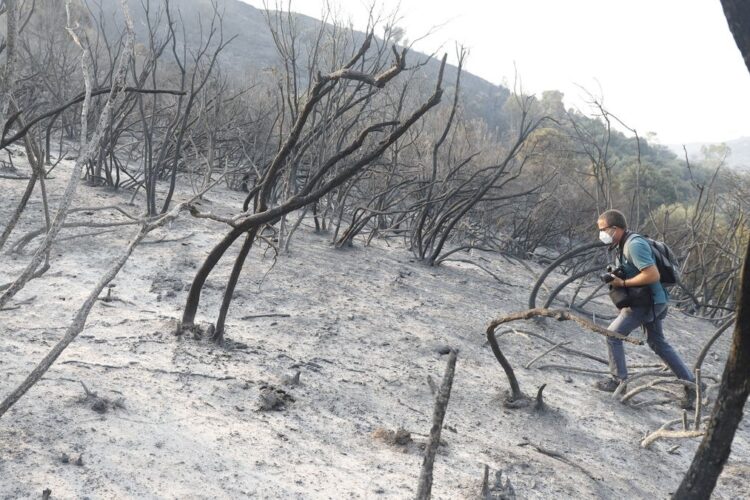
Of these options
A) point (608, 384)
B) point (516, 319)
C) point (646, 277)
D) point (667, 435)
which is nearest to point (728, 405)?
point (516, 319)

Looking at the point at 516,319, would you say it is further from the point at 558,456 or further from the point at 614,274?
the point at 614,274

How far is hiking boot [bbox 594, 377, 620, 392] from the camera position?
4.10 meters

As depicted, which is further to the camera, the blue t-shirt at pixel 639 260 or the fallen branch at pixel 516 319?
the blue t-shirt at pixel 639 260

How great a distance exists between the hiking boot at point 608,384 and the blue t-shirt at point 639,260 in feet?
2.02

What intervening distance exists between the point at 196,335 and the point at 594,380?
105 inches

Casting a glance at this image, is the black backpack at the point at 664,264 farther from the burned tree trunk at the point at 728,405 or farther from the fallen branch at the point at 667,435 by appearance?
the burned tree trunk at the point at 728,405

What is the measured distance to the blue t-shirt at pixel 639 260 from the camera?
3.76 metres

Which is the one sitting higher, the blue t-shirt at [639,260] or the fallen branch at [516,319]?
the blue t-shirt at [639,260]

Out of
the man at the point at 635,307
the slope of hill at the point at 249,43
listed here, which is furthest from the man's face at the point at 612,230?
the slope of hill at the point at 249,43

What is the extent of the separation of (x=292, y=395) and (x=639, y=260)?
2248 millimetres

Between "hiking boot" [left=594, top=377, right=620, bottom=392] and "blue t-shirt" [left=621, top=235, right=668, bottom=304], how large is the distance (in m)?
0.62

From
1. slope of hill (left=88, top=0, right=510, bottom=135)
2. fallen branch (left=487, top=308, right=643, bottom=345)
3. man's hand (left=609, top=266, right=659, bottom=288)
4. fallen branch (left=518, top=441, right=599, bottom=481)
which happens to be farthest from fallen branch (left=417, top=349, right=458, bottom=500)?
slope of hill (left=88, top=0, right=510, bottom=135)

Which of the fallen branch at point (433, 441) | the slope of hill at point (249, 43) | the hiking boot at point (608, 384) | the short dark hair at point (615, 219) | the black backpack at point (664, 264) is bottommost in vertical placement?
the hiking boot at point (608, 384)

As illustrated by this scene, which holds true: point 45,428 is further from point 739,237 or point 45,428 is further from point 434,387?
point 739,237
